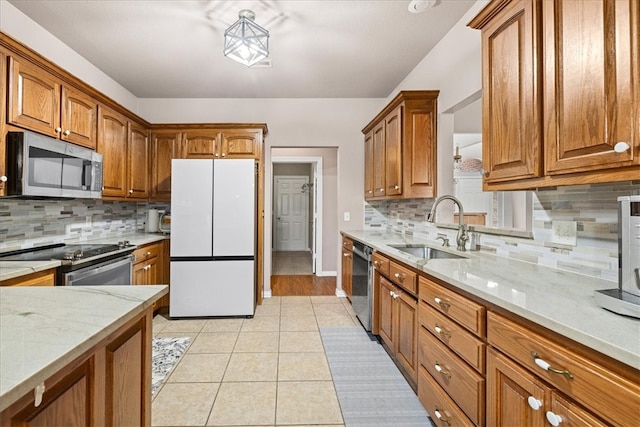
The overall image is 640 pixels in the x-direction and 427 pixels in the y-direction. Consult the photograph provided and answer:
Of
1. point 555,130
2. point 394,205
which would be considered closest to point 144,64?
point 394,205

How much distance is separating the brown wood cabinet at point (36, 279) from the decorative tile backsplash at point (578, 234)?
2773 millimetres

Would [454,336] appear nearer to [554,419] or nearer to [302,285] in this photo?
[554,419]

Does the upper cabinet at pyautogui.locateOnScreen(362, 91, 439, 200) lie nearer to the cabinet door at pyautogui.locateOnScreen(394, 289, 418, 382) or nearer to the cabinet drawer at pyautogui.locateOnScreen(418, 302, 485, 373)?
the cabinet door at pyautogui.locateOnScreen(394, 289, 418, 382)

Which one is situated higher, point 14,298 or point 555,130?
point 555,130

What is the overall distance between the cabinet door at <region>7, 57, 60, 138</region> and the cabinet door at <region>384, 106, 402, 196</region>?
2680mm

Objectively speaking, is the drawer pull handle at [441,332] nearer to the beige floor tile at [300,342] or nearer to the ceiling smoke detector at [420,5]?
the beige floor tile at [300,342]

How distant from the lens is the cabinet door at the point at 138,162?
319 cm

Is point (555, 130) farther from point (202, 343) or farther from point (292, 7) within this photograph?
point (202, 343)

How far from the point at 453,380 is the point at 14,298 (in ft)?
5.46

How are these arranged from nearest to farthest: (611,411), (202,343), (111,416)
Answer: (611,411) < (111,416) < (202,343)

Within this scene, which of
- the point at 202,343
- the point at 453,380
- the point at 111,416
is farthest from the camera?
the point at 202,343

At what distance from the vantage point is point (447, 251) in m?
2.15

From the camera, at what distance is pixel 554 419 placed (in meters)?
0.82

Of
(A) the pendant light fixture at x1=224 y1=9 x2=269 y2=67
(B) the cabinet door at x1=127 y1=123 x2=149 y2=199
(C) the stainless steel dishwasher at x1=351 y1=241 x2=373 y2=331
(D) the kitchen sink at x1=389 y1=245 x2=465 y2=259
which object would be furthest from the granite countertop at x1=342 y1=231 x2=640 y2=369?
(B) the cabinet door at x1=127 y1=123 x2=149 y2=199
